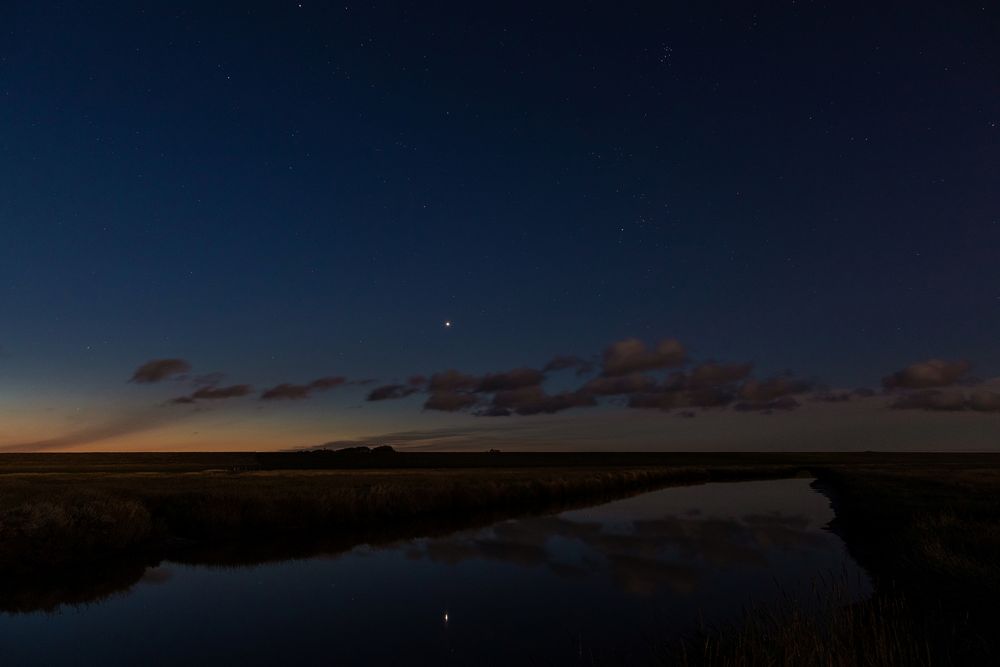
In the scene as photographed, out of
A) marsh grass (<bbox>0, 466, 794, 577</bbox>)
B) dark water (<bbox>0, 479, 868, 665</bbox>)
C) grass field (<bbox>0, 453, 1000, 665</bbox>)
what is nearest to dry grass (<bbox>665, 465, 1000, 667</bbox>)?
grass field (<bbox>0, 453, 1000, 665</bbox>)

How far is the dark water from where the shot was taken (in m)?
13.8

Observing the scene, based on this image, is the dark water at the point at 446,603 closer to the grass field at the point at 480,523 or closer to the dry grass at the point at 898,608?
the dry grass at the point at 898,608

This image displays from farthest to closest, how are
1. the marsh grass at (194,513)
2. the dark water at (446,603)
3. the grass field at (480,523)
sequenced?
the marsh grass at (194,513)
the dark water at (446,603)
the grass field at (480,523)

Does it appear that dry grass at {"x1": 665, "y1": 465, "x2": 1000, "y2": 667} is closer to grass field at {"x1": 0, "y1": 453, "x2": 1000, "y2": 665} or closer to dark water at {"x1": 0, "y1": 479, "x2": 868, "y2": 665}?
grass field at {"x1": 0, "y1": 453, "x2": 1000, "y2": 665}

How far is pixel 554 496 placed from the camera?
162 ft

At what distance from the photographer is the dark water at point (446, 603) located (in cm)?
1377

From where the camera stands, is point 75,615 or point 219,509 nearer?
point 75,615

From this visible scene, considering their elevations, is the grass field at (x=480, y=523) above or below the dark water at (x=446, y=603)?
above

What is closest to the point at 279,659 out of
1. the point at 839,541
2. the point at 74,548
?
the point at 74,548

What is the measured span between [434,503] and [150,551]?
54.2 feet

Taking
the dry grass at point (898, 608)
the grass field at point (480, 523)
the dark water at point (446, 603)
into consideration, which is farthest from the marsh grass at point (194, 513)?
the dry grass at point (898, 608)

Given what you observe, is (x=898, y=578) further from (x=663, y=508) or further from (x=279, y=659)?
(x=663, y=508)

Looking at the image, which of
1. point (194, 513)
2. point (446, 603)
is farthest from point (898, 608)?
point (194, 513)

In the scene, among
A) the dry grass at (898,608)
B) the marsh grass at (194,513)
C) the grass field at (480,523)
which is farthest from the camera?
the marsh grass at (194,513)
